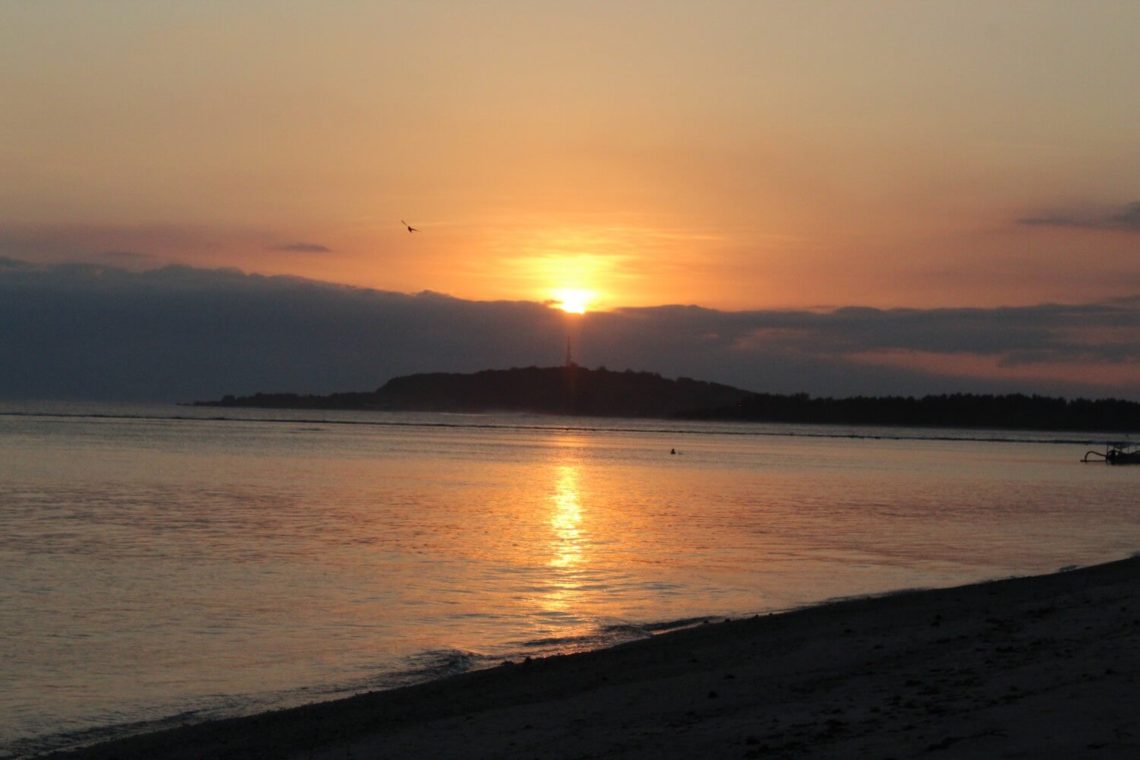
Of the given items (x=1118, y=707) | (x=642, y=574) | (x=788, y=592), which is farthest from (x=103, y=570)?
(x=1118, y=707)

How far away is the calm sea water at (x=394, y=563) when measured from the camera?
16.1 metres

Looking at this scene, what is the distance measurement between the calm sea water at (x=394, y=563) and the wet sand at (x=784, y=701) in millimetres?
1987

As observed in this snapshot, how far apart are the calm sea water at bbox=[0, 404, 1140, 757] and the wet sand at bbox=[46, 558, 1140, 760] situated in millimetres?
1987

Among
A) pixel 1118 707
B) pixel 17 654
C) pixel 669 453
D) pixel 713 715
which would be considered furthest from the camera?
pixel 669 453

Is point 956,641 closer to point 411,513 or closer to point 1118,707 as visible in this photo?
point 1118,707

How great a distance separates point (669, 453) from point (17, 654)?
88910mm

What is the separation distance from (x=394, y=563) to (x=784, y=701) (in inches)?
661

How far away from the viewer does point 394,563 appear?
27062 mm

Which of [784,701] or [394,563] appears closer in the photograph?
[784,701]

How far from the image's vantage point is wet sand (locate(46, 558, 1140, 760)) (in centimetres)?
911

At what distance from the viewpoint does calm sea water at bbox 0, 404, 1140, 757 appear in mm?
16062

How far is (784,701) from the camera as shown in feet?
37.4

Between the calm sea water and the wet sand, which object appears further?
the calm sea water

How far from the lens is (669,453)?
104062mm
